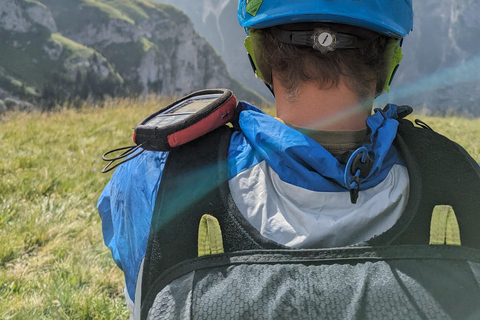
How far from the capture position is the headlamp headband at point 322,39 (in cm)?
140

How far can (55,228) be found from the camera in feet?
12.5

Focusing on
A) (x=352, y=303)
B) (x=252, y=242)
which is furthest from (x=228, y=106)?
(x=352, y=303)

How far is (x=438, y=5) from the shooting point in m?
158

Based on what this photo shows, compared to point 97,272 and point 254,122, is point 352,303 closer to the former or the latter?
point 254,122

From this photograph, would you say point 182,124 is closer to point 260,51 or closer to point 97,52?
point 260,51

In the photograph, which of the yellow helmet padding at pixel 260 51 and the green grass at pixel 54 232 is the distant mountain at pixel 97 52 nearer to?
the green grass at pixel 54 232

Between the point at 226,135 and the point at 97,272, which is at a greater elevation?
the point at 226,135

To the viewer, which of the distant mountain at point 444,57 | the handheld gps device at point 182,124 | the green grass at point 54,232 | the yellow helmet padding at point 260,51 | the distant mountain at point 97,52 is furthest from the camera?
the distant mountain at point 444,57

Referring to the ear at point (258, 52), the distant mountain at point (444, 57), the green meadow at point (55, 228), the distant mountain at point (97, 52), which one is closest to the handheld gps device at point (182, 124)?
the ear at point (258, 52)

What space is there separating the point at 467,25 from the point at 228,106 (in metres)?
172

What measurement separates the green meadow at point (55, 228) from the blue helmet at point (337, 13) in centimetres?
235

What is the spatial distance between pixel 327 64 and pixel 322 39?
0.34 feet

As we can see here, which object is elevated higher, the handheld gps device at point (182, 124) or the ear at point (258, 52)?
the ear at point (258, 52)

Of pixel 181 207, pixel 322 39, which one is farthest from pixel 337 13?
pixel 181 207
